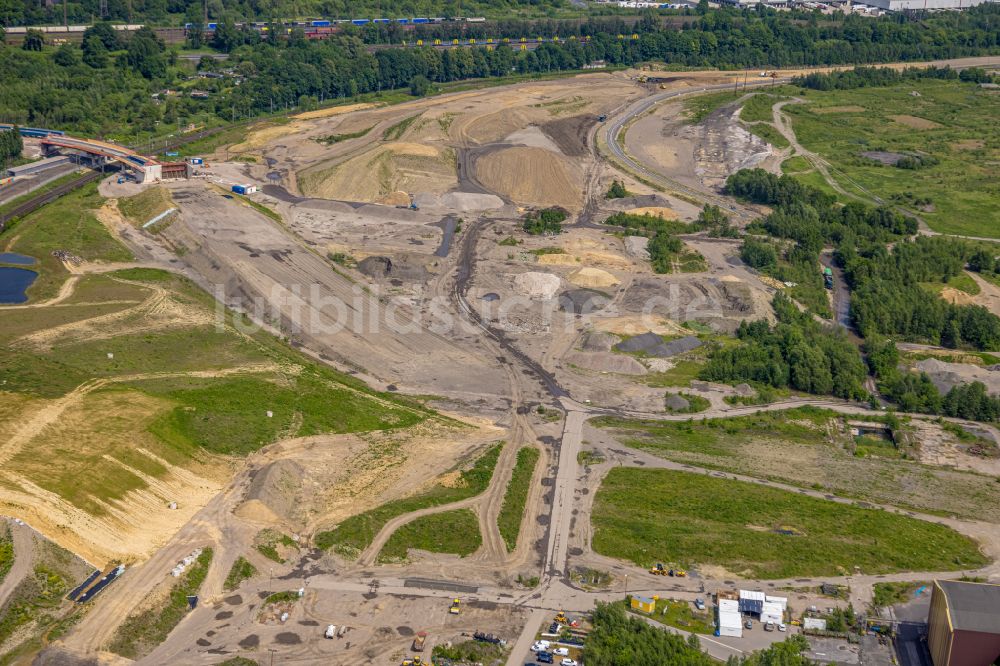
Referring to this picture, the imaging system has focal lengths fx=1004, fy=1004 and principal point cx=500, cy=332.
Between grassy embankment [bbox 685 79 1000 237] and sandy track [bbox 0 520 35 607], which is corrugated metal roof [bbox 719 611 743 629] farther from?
grassy embankment [bbox 685 79 1000 237]

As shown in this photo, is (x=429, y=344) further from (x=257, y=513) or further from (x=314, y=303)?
(x=257, y=513)

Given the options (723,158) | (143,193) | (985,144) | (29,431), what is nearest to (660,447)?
(29,431)

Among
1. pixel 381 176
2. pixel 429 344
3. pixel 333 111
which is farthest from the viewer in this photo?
pixel 333 111

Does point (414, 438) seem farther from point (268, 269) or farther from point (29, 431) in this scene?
point (268, 269)

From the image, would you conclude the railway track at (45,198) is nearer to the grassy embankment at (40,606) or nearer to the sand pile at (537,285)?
the sand pile at (537,285)

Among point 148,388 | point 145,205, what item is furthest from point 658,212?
point 148,388
